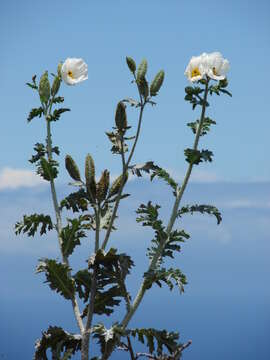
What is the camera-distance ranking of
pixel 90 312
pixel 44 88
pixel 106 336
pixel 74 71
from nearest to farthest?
pixel 106 336
pixel 90 312
pixel 74 71
pixel 44 88

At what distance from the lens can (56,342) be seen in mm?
5152

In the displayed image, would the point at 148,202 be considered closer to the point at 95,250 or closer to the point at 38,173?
the point at 95,250

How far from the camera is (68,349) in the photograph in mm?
5117

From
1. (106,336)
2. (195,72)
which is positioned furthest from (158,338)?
(195,72)

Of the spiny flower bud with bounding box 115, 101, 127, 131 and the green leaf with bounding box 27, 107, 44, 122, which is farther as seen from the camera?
the green leaf with bounding box 27, 107, 44, 122

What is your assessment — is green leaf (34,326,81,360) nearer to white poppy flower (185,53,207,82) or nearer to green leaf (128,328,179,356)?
green leaf (128,328,179,356)

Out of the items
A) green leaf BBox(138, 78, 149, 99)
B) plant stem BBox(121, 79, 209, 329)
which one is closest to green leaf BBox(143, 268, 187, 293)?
plant stem BBox(121, 79, 209, 329)

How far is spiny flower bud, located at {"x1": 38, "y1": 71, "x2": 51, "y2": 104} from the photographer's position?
18.0 ft

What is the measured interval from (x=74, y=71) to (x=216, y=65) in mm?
1219

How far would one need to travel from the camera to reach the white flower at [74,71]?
535 centimetres

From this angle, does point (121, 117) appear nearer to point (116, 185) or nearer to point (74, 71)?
point (116, 185)

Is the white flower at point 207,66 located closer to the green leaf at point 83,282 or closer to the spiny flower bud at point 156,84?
the spiny flower bud at point 156,84

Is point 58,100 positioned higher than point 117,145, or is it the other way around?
point 58,100

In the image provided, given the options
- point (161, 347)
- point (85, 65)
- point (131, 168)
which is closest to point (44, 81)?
point (85, 65)
